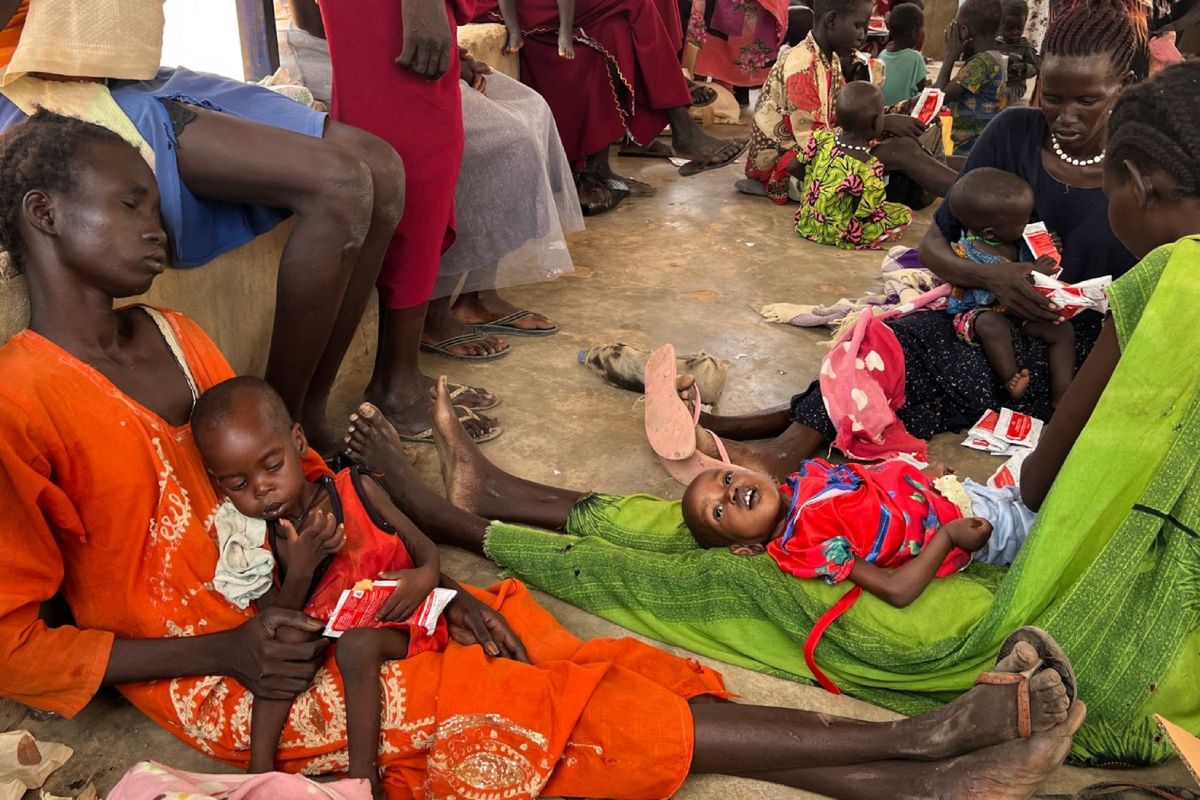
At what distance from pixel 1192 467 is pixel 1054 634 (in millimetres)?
351

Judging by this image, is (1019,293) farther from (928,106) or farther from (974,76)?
(974,76)

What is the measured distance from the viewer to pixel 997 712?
149 cm

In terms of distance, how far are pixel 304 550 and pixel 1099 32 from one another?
7.53 feet

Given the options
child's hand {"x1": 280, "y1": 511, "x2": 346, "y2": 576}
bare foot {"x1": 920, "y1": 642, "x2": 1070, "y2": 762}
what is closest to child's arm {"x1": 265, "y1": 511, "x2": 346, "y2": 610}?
child's hand {"x1": 280, "y1": 511, "x2": 346, "y2": 576}

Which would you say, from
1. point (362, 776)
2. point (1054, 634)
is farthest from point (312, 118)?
point (1054, 634)

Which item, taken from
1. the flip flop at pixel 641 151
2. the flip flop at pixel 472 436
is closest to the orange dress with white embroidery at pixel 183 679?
the flip flop at pixel 472 436

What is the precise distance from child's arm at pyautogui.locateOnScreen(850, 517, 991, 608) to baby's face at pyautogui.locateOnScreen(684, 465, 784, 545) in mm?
212

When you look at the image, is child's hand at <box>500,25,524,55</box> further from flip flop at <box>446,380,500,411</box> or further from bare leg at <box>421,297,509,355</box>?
flip flop at <box>446,380,500,411</box>

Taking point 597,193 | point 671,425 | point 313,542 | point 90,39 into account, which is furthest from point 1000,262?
point 597,193

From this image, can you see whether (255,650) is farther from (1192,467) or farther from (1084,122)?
(1084,122)

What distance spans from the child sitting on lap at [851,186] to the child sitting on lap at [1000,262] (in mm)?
1781

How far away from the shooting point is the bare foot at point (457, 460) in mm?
2422

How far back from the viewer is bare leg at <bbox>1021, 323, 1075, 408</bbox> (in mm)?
2760

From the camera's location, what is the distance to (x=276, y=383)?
7.45 ft
